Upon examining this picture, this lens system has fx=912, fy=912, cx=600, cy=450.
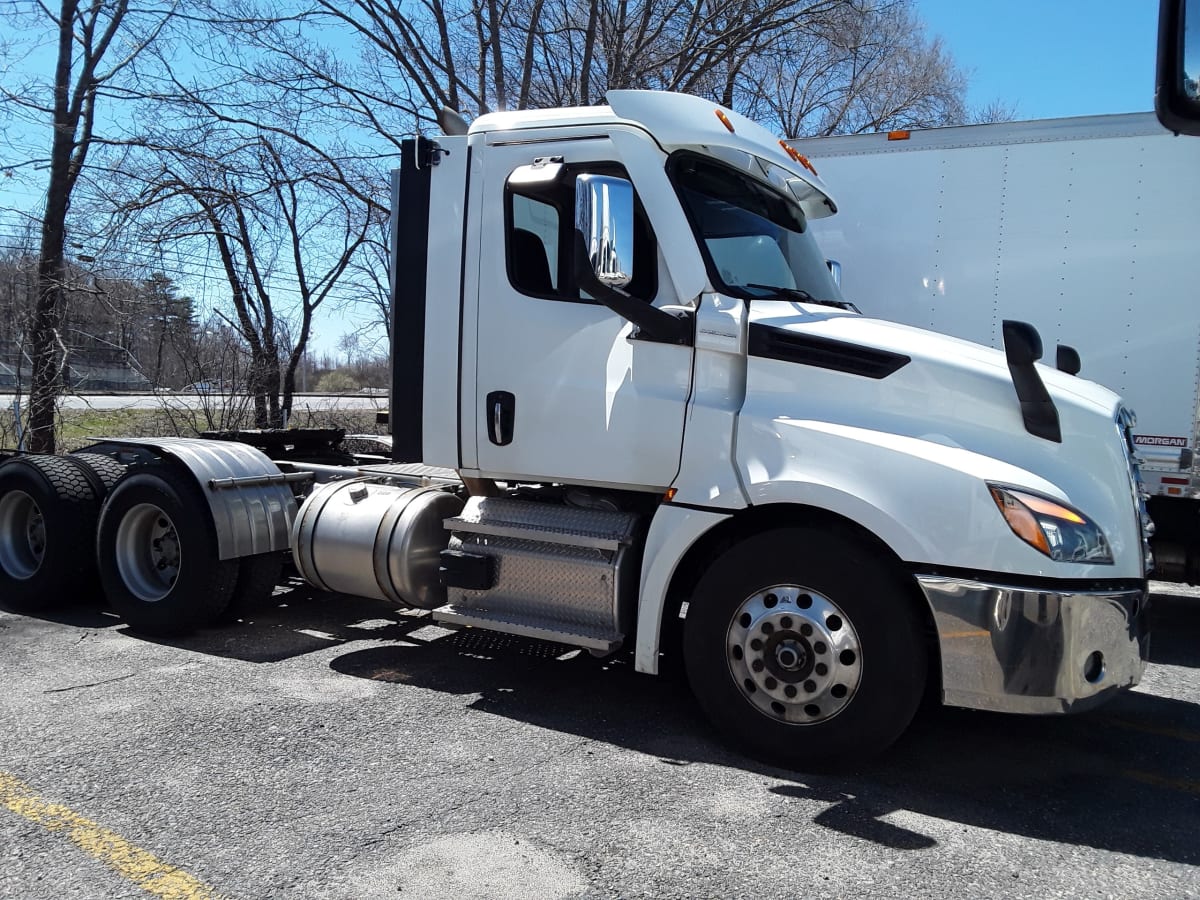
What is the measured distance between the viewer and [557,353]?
470cm

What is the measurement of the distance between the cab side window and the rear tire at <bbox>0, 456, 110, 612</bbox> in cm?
388

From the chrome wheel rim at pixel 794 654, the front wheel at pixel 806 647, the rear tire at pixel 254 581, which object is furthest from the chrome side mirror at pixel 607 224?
the rear tire at pixel 254 581

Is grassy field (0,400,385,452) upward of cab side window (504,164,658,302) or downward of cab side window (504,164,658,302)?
downward

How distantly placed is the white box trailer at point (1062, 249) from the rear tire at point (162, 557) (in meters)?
5.09

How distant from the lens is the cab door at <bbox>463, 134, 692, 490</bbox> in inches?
174

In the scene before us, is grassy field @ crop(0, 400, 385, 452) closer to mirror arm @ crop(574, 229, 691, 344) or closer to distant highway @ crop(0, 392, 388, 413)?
distant highway @ crop(0, 392, 388, 413)

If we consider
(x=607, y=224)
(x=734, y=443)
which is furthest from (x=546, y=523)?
(x=607, y=224)

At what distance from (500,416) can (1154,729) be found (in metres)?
3.82

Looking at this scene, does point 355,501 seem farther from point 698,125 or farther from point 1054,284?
point 1054,284

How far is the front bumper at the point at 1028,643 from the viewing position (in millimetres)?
3578

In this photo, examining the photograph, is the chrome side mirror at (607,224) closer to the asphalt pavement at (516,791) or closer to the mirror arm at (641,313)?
the mirror arm at (641,313)

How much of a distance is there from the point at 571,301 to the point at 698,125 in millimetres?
1056

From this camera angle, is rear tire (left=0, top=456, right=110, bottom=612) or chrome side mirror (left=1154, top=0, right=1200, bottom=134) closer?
chrome side mirror (left=1154, top=0, right=1200, bottom=134)

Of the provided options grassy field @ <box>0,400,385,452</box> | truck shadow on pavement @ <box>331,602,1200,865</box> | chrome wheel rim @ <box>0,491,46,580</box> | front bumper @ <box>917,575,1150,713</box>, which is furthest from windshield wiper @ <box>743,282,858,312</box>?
grassy field @ <box>0,400,385,452</box>
